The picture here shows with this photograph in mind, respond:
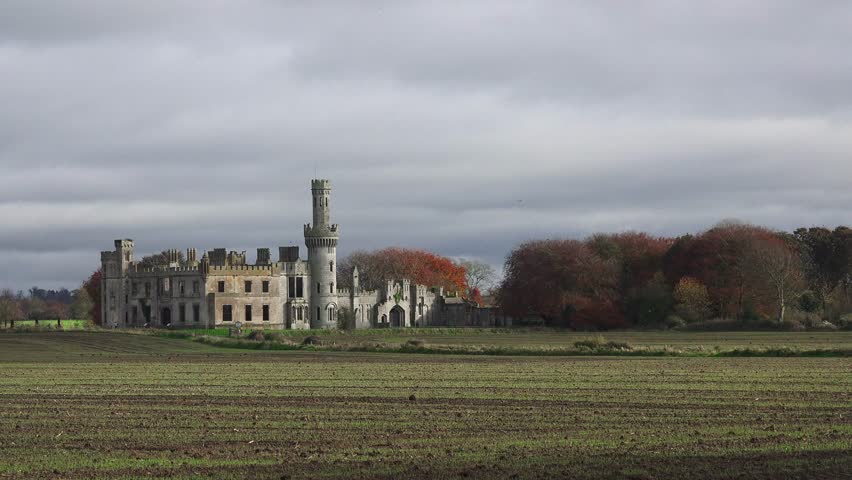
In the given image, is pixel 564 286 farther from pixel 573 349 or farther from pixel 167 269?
pixel 573 349

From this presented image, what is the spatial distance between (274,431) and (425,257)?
143 metres

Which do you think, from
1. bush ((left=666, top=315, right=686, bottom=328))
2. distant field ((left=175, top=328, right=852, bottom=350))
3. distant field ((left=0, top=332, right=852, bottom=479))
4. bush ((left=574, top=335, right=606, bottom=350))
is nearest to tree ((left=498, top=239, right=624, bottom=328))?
distant field ((left=175, top=328, right=852, bottom=350))

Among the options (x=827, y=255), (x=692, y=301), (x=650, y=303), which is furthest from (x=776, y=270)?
(x=827, y=255)

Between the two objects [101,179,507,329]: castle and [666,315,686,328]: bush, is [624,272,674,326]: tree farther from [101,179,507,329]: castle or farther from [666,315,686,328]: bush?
[101,179,507,329]: castle

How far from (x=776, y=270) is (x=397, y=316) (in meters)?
38.1

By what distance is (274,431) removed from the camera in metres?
26.3

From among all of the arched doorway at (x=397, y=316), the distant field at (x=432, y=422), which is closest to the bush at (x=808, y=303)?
the arched doorway at (x=397, y=316)

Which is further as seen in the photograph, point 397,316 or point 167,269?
point 397,316

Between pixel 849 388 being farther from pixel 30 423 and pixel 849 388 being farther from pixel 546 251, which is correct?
pixel 546 251

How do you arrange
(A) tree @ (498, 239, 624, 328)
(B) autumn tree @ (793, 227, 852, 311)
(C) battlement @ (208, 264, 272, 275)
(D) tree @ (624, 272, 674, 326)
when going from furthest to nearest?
(B) autumn tree @ (793, 227, 852, 311)
(A) tree @ (498, 239, 624, 328)
(D) tree @ (624, 272, 674, 326)
(C) battlement @ (208, 264, 272, 275)

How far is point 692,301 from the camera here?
110750 mm

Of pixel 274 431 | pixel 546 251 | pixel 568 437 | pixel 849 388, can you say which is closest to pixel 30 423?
pixel 274 431

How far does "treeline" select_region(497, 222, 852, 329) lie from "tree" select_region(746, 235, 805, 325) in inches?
3.3

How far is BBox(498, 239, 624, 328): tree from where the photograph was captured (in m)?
116
